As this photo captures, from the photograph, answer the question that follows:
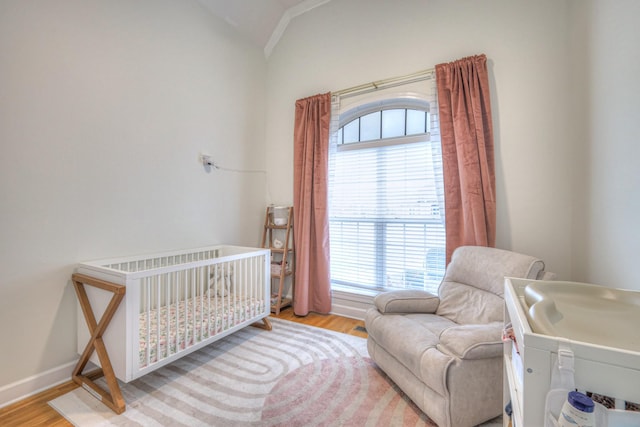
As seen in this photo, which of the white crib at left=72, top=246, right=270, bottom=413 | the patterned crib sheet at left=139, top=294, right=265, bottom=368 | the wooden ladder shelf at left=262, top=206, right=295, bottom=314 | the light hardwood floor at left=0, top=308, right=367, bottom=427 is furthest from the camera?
the wooden ladder shelf at left=262, top=206, right=295, bottom=314

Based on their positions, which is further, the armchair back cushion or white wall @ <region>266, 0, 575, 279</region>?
white wall @ <region>266, 0, 575, 279</region>

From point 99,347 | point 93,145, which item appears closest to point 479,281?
point 99,347

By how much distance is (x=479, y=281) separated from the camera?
1879 mm

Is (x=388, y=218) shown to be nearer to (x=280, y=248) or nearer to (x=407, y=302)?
(x=407, y=302)

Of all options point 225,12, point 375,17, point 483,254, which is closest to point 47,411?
point 483,254

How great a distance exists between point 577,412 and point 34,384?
2.65 metres

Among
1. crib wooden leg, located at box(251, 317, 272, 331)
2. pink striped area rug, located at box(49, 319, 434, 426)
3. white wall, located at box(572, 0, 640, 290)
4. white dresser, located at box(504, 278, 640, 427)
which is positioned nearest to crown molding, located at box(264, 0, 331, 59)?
white wall, located at box(572, 0, 640, 290)

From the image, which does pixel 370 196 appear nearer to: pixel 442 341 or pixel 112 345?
pixel 442 341

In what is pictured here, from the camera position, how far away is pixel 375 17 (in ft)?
9.14

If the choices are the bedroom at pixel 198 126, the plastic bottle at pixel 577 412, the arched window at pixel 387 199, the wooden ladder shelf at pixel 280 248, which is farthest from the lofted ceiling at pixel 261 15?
the plastic bottle at pixel 577 412

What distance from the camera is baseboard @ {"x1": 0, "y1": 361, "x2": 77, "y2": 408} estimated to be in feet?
5.17

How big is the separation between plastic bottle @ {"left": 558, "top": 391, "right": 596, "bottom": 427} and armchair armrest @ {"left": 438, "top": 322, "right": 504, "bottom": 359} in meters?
0.82

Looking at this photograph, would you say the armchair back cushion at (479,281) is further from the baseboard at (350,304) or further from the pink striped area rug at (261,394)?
the baseboard at (350,304)

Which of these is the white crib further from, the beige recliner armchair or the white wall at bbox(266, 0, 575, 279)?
the white wall at bbox(266, 0, 575, 279)
